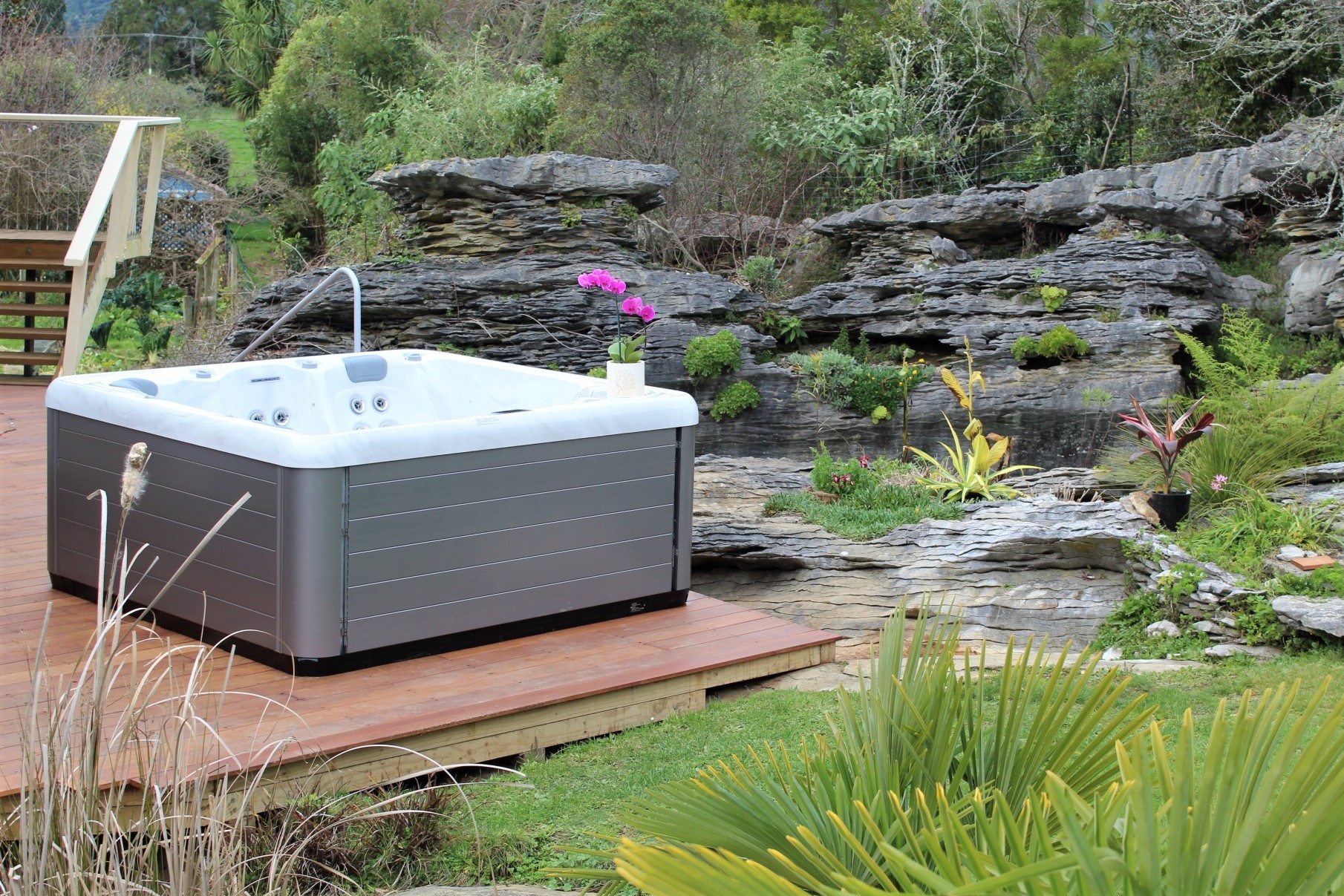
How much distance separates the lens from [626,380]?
4.48 meters

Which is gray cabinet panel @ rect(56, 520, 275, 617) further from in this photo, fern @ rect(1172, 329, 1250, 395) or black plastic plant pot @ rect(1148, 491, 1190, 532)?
fern @ rect(1172, 329, 1250, 395)

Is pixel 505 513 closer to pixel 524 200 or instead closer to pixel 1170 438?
pixel 1170 438

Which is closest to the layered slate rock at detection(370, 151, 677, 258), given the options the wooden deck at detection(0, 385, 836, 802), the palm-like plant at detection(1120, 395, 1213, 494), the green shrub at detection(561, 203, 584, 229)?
the green shrub at detection(561, 203, 584, 229)

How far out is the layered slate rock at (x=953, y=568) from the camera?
5879mm

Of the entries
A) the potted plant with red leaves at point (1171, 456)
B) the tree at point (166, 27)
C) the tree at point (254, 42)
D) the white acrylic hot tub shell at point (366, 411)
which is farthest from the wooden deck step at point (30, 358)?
the tree at point (166, 27)

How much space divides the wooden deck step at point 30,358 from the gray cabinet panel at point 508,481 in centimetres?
486

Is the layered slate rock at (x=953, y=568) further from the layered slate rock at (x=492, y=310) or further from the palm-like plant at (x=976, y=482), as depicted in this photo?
the layered slate rock at (x=492, y=310)

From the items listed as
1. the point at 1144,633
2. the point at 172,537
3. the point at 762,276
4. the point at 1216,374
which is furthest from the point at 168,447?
the point at 762,276

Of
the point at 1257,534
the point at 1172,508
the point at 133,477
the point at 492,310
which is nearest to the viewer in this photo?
the point at 133,477

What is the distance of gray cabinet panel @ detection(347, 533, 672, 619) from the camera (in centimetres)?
378

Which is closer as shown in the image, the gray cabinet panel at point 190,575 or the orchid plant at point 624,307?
the gray cabinet panel at point 190,575

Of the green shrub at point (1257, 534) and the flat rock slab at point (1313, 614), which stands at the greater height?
the green shrub at point (1257, 534)

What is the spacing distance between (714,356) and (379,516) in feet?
21.7

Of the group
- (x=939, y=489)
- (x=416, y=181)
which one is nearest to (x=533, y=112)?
(x=416, y=181)
